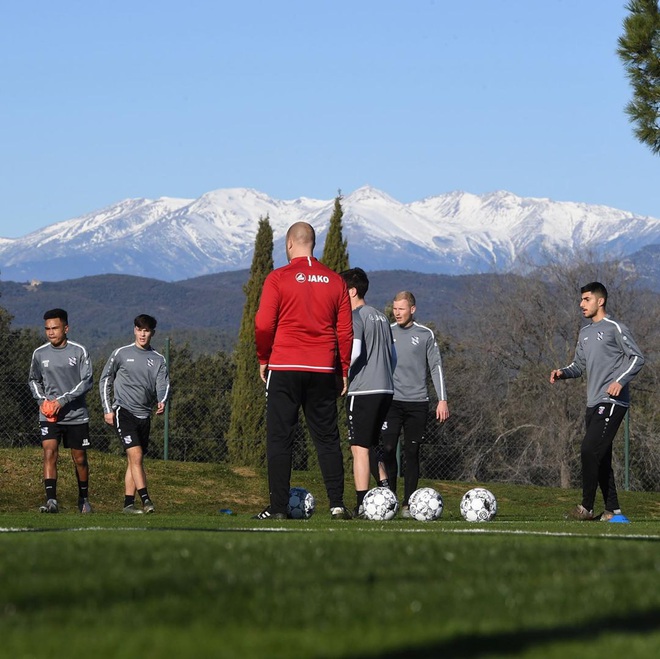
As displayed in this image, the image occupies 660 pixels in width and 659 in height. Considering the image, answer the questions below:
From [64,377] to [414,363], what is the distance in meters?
3.92

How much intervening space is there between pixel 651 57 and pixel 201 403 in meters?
16.0

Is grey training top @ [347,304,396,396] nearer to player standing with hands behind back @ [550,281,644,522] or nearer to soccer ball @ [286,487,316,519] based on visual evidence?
soccer ball @ [286,487,316,519]

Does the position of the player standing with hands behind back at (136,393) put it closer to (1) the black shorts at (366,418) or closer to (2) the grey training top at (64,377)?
(2) the grey training top at (64,377)

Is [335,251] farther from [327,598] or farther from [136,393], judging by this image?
[327,598]

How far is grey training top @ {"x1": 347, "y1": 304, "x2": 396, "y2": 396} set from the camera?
40.0 feet

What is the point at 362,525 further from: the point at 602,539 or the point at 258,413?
the point at 258,413

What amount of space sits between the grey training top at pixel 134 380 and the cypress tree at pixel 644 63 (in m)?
6.44

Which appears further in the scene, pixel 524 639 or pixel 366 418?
pixel 366 418

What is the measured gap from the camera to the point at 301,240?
35.1 ft

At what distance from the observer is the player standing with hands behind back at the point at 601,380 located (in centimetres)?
1247

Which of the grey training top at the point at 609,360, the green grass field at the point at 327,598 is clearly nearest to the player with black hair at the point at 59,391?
the grey training top at the point at 609,360

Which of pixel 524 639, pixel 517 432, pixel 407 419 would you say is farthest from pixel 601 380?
pixel 517 432

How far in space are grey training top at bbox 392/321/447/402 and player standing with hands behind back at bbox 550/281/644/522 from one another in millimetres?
1348

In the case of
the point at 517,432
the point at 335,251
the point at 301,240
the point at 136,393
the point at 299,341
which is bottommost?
the point at 517,432
